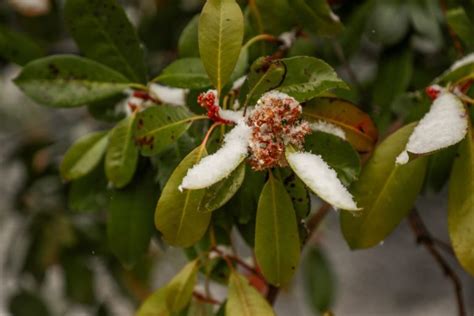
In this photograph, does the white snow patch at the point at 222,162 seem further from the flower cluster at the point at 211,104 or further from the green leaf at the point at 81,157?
the green leaf at the point at 81,157

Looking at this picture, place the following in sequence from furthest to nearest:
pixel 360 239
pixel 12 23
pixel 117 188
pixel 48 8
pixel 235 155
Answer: pixel 12 23 → pixel 48 8 → pixel 117 188 → pixel 360 239 → pixel 235 155

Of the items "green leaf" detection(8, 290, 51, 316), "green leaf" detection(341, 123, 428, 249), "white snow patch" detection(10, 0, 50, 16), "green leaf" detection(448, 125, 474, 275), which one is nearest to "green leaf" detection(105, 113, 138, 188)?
"green leaf" detection(341, 123, 428, 249)

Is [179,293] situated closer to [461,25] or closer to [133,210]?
[133,210]

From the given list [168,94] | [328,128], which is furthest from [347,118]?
[168,94]

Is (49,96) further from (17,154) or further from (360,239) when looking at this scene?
(17,154)

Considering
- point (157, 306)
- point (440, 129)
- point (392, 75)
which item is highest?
point (440, 129)

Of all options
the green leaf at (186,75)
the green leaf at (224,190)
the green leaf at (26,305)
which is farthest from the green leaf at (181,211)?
the green leaf at (26,305)

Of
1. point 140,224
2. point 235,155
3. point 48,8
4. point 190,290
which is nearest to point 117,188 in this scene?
point 140,224
